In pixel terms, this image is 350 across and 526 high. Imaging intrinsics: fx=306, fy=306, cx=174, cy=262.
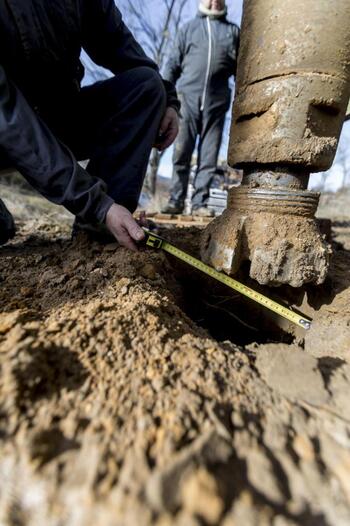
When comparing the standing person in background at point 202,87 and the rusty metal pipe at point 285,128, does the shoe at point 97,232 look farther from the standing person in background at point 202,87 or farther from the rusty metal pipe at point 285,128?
the standing person in background at point 202,87

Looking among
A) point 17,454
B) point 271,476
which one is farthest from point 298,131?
point 17,454

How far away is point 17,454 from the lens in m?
0.46

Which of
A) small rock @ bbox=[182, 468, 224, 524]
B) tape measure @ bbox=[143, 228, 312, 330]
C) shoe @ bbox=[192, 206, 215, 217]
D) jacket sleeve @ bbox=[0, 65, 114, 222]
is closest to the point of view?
small rock @ bbox=[182, 468, 224, 524]

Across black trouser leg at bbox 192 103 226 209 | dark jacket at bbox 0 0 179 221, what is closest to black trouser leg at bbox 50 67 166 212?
dark jacket at bbox 0 0 179 221

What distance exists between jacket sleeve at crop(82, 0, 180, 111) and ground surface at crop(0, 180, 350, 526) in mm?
1350

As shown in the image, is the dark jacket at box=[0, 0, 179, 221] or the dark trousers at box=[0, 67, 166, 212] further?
the dark trousers at box=[0, 67, 166, 212]

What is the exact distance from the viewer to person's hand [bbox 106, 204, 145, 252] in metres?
1.19

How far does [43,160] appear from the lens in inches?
43.4

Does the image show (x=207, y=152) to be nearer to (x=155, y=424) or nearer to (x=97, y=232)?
(x=97, y=232)

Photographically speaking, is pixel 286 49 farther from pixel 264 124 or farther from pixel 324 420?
pixel 324 420

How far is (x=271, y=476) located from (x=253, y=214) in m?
0.93

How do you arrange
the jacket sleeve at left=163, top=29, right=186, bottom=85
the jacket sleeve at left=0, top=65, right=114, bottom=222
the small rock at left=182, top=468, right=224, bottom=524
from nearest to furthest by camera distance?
the small rock at left=182, top=468, right=224, bottom=524, the jacket sleeve at left=0, top=65, right=114, bottom=222, the jacket sleeve at left=163, top=29, right=186, bottom=85

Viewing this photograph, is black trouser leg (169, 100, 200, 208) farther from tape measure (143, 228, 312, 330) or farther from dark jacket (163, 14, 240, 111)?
tape measure (143, 228, 312, 330)

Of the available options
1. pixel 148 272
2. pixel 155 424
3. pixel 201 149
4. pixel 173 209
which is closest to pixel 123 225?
pixel 148 272
